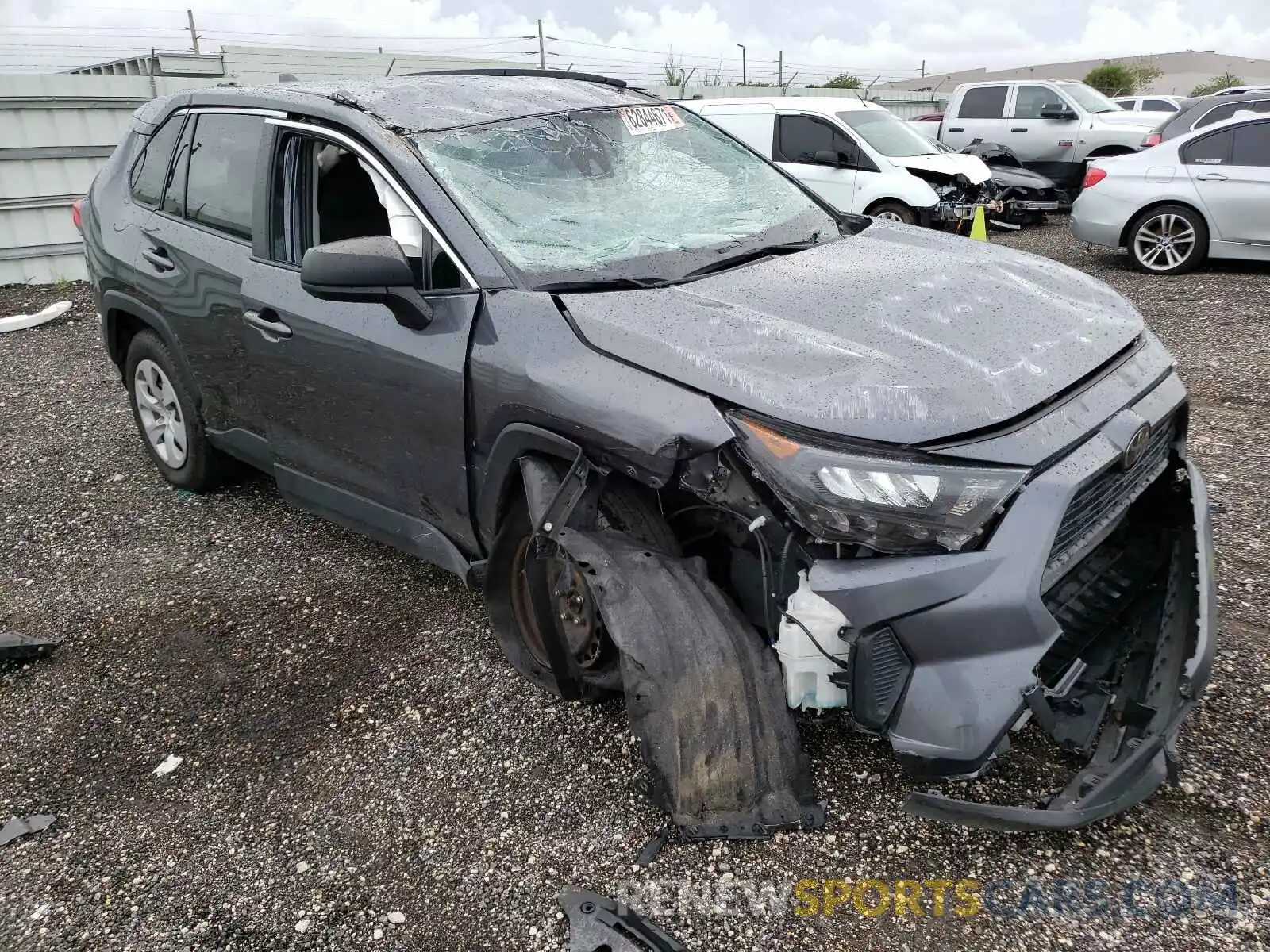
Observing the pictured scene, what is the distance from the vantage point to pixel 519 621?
305 cm

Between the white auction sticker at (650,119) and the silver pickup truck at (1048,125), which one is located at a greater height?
the white auction sticker at (650,119)

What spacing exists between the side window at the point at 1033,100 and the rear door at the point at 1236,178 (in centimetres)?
542

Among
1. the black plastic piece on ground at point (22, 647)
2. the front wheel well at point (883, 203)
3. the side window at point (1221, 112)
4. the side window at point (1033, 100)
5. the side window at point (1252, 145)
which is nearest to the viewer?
the black plastic piece on ground at point (22, 647)

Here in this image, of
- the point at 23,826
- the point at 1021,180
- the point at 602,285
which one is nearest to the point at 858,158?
the point at 1021,180

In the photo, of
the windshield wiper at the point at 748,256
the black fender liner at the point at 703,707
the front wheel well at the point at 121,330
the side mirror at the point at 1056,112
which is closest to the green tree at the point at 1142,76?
the side mirror at the point at 1056,112

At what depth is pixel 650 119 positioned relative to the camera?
3744 mm

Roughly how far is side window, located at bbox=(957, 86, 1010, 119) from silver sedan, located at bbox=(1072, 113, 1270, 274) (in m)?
5.25

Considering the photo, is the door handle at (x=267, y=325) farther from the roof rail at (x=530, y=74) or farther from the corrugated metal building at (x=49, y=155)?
the corrugated metal building at (x=49, y=155)

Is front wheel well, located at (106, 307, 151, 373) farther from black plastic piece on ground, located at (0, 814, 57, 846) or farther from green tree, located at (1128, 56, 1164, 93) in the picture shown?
green tree, located at (1128, 56, 1164, 93)

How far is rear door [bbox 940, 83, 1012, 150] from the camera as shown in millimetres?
14078

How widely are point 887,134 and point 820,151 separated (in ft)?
3.34

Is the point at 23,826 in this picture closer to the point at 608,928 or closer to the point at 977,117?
the point at 608,928

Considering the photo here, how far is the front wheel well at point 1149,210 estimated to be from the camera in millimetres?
8859

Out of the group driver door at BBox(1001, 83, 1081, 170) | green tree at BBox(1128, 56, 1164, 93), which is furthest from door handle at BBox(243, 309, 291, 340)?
green tree at BBox(1128, 56, 1164, 93)
